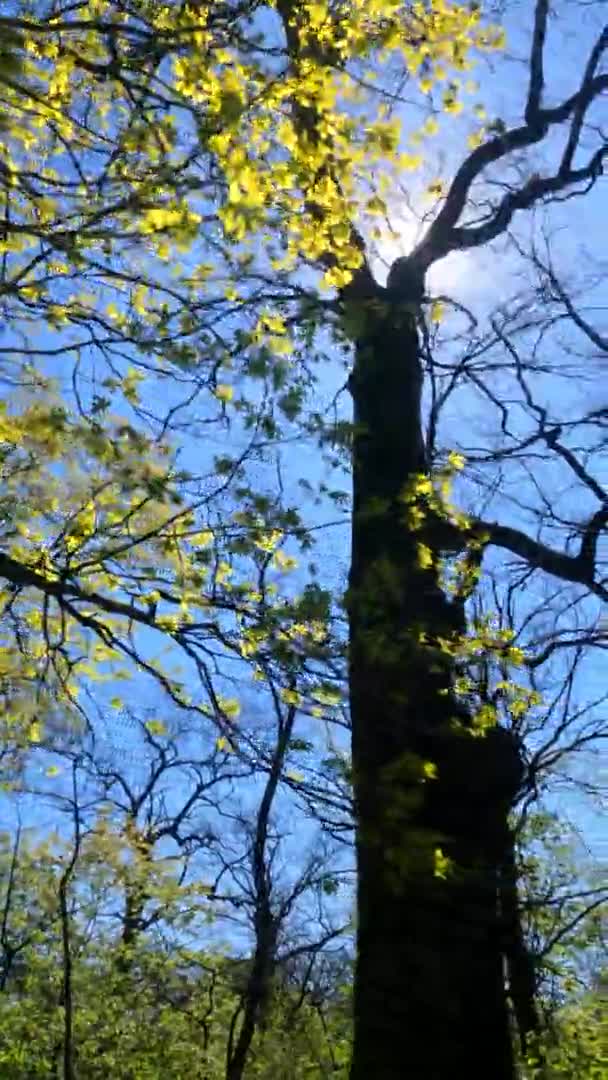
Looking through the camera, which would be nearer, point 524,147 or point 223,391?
point 223,391

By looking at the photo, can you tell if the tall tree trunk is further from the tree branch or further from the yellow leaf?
the tree branch

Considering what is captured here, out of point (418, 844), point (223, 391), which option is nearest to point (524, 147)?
point (223, 391)

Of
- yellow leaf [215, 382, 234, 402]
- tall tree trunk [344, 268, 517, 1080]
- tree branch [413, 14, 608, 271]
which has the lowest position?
tall tree trunk [344, 268, 517, 1080]

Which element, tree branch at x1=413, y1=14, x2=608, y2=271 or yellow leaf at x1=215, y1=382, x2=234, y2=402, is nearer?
yellow leaf at x1=215, y1=382, x2=234, y2=402

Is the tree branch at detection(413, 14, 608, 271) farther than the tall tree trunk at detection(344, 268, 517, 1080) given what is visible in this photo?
Yes

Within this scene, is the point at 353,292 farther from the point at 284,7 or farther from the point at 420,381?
the point at 284,7

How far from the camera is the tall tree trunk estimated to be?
362cm

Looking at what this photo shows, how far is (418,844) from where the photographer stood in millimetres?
3355

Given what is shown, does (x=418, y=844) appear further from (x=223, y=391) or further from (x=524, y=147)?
(x=524, y=147)

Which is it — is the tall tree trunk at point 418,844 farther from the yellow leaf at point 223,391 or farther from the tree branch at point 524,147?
the tree branch at point 524,147

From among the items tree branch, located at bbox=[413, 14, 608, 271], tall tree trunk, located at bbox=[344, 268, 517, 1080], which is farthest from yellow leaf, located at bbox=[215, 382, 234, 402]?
tree branch, located at bbox=[413, 14, 608, 271]

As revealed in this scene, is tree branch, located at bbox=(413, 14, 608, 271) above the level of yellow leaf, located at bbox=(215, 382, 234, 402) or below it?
above

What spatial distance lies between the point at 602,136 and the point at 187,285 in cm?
356

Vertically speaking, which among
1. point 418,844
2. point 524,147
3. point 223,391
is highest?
point 524,147
